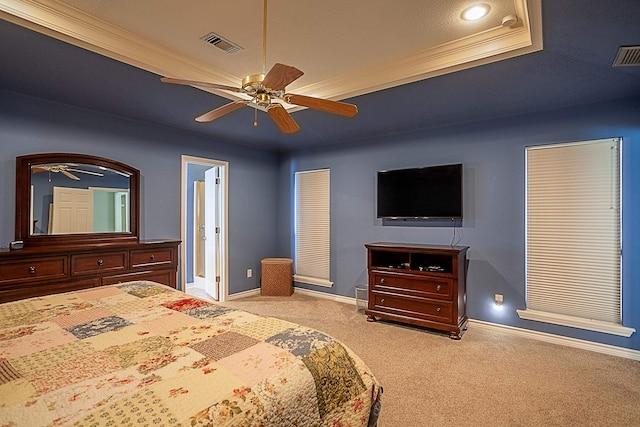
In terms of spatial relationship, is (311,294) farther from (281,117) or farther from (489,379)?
(281,117)

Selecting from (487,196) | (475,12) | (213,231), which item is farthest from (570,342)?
(213,231)

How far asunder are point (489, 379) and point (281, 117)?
8.32 ft

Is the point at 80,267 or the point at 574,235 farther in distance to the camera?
the point at 574,235

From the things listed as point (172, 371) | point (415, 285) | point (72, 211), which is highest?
point (72, 211)

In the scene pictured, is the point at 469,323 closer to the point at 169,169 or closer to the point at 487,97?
the point at 487,97

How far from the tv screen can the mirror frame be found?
3.02 meters

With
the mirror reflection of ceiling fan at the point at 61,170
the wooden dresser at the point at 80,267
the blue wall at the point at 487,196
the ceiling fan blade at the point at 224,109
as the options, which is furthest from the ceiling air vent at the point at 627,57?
the mirror reflection of ceiling fan at the point at 61,170

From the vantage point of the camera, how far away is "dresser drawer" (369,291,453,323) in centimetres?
339

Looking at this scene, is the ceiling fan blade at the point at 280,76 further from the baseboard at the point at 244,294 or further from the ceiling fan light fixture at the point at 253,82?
the baseboard at the point at 244,294

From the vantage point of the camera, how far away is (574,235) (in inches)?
125

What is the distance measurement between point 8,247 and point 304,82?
309 centimetres

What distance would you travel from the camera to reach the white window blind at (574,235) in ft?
9.86

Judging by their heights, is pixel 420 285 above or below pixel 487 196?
below

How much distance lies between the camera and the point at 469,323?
3711 mm
